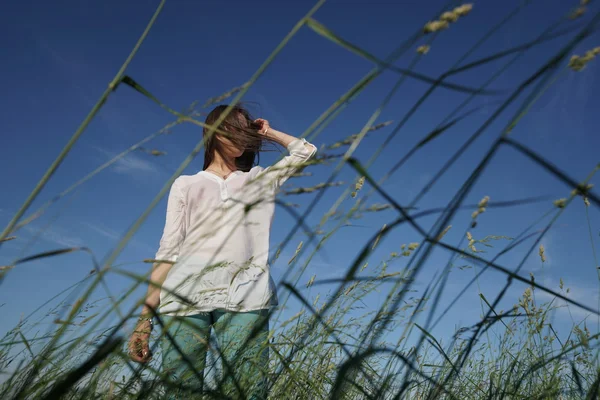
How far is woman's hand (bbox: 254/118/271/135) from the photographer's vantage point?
3.83 metres

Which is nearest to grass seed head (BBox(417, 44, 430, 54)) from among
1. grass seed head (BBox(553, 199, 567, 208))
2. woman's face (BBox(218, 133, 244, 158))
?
grass seed head (BBox(553, 199, 567, 208))

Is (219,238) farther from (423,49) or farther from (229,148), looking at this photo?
(423,49)

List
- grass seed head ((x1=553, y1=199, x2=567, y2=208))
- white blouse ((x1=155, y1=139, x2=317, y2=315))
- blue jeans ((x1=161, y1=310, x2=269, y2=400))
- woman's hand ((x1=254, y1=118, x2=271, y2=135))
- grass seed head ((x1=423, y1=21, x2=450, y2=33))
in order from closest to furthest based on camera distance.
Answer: grass seed head ((x1=423, y1=21, x2=450, y2=33)), grass seed head ((x1=553, y1=199, x2=567, y2=208)), blue jeans ((x1=161, y1=310, x2=269, y2=400)), white blouse ((x1=155, y1=139, x2=317, y2=315)), woman's hand ((x1=254, y1=118, x2=271, y2=135))

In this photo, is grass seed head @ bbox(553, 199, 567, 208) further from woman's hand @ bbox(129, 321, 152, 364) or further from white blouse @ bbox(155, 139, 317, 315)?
white blouse @ bbox(155, 139, 317, 315)

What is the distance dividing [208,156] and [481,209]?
111 inches

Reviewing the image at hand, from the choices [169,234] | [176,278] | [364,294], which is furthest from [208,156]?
[364,294]

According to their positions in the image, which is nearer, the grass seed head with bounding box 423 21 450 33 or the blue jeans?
the grass seed head with bounding box 423 21 450 33

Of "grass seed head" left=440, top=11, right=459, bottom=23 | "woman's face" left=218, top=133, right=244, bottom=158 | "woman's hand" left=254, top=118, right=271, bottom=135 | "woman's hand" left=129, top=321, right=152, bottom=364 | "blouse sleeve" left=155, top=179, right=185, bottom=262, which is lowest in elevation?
"woman's hand" left=129, top=321, right=152, bottom=364

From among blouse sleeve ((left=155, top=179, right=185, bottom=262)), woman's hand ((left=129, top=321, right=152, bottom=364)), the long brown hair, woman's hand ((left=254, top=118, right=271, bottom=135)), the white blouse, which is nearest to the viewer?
woman's hand ((left=129, top=321, right=152, bottom=364))

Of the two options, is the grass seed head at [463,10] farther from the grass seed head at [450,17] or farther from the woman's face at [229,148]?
the woman's face at [229,148]

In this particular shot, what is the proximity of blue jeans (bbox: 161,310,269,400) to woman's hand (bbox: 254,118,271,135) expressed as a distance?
1678 millimetres

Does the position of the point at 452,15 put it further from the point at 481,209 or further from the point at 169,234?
the point at 169,234

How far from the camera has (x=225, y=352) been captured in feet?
6.05

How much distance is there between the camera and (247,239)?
9.88ft
